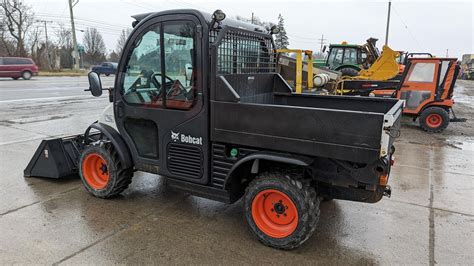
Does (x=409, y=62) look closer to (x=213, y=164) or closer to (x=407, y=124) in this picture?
(x=407, y=124)

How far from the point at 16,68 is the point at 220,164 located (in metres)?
26.0

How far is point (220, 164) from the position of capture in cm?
354

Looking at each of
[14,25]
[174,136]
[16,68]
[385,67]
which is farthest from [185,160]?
[14,25]

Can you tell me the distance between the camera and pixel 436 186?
5094 millimetres

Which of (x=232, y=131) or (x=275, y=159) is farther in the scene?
(x=232, y=131)

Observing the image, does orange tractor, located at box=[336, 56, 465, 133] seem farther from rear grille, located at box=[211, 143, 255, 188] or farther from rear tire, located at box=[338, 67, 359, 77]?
rear grille, located at box=[211, 143, 255, 188]

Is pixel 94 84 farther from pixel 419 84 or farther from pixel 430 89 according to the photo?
pixel 430 89

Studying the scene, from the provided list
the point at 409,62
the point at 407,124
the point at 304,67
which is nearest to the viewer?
the point at 409,62

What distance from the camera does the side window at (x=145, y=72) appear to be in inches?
148

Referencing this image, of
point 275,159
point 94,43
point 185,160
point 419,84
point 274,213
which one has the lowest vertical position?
point 274,213

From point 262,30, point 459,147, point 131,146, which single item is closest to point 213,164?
point 131,146

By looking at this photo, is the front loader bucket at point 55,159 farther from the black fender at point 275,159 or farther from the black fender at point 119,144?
Answer: the black fender at point 275,159

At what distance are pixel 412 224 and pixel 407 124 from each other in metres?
7.60

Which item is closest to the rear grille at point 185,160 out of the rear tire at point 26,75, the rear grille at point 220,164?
the rear grille at point 220,164
